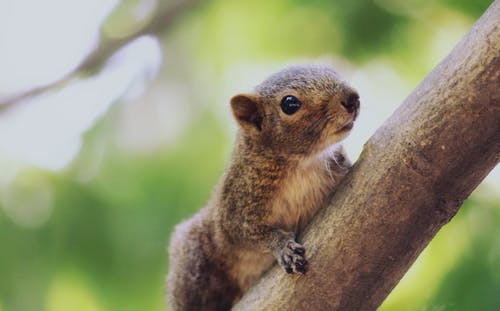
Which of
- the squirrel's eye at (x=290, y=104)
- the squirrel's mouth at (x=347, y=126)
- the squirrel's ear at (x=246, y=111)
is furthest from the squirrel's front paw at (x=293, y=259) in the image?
the squirrel's ear at (x=246, y=111)

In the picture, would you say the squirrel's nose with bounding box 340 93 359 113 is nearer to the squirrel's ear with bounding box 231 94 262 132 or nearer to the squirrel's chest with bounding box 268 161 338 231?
the squirrel's chest with bounding box 268 161 338 231

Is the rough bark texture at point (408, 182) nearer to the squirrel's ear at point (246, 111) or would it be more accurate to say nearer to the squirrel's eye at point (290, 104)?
the squirrel's eye at point (290, 104)

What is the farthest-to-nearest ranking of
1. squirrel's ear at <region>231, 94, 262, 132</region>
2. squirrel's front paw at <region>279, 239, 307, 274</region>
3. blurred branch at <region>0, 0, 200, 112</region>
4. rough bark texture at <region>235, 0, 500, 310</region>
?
blurred branch at <region>0, 0, 200, 112</region>
squirrel's ear at <region>231, 94, 262, 132</region>
squirrel's front paw at <region>279, 239, 307, 274</region>
rough bark texture at <region>235, 0, 500, 310</region>

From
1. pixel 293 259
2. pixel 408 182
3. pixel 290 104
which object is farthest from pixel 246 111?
pixel 408 182

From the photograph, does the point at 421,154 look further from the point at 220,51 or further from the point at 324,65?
the point at 220,51

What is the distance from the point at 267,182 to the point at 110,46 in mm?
1695

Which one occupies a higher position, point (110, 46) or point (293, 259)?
point (110, 46)

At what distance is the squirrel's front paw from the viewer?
2936 millimetres

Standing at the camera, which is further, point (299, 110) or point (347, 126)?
point (299, 110)

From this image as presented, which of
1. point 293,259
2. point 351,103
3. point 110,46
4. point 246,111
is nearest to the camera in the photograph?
point 293,259

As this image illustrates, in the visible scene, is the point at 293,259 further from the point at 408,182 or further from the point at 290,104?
the point at 290,104

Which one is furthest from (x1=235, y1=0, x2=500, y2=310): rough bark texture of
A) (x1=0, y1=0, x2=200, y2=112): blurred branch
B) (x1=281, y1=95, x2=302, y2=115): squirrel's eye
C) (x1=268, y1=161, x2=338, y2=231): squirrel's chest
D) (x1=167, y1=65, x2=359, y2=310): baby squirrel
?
(x1=0, y1=0, x2=200, y2=112): blurred branch

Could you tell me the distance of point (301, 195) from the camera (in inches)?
140

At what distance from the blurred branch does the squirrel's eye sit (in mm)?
1330
